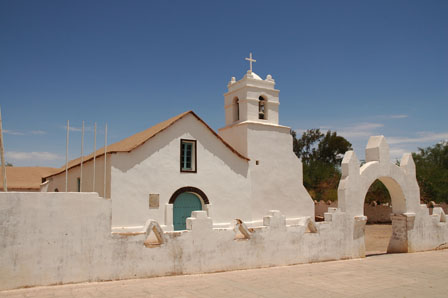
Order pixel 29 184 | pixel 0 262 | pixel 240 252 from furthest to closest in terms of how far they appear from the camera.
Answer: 1. pixel 29 184
2. pixel 240 252
3. pixel 0 262

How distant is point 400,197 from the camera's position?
1455 centimetres

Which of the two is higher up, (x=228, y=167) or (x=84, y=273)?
(x=228, y=167)

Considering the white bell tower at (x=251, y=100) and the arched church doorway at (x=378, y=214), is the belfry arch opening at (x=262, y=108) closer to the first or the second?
the white bell tower at (x=251, y=100)

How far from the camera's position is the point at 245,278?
9.12m

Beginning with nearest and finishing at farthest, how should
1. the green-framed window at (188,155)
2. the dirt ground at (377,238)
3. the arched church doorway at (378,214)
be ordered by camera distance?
the green-framed window at (188,155) → the dirt ground at (377,238) → the arched church doorway at (378,214)

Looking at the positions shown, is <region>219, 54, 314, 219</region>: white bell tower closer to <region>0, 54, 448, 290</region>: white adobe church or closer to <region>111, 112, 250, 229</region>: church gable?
<region>0, 54, 448, 290</region>: white adobe church

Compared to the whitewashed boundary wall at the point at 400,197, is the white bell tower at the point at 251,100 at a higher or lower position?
higher

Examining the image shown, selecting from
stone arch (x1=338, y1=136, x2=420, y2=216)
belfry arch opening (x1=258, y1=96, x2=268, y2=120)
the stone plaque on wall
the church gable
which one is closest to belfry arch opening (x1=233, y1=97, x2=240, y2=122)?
belfry arch opening (x1=258, y1=96, x2=268, y2=120)

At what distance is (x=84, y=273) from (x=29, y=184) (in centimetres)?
2190

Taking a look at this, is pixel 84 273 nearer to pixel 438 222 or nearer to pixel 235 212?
pixel 235 212

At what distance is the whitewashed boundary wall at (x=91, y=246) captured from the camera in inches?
294

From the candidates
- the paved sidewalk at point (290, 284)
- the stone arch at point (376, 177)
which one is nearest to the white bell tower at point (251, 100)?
the stone arch at point (376, 177)

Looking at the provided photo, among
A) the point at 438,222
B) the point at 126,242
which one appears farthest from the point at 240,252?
the point at 438,222

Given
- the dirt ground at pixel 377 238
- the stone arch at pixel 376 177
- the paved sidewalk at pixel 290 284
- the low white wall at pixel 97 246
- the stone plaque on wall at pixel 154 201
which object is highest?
the stone arch at pixel 376 177
